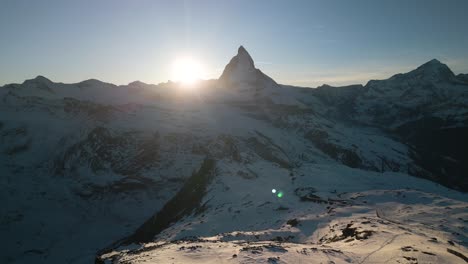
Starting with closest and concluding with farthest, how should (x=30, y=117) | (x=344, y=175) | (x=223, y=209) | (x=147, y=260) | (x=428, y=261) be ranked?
1. (x=428, y=261)
2. (x=147, y=260)
3. (x=223, y=209)
4. (x=344, y=175)
5. (x=30, y=117)

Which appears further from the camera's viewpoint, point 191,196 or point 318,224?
point 191,196

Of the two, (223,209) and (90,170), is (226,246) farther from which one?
(90,170)

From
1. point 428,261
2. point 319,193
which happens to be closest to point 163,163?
point 319,193

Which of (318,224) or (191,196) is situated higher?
(318,224)

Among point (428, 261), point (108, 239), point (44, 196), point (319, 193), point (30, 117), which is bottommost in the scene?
point (108, 239)

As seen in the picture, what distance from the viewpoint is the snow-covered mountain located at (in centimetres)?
3666

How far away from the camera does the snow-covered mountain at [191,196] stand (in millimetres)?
36656

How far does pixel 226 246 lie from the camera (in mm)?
36594

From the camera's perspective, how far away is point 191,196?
99875mm

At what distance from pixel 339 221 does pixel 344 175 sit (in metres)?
48.7

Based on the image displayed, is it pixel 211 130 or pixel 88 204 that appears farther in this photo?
pixel 211 130

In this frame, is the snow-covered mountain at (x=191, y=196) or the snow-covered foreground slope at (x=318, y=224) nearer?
the snow-covered foreground slope at (x=318, y=224)

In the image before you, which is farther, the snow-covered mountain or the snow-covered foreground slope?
the snow-covered mountain

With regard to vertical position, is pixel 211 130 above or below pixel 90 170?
above
